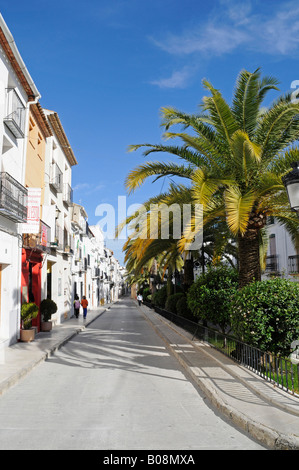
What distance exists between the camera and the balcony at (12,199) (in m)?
11.5

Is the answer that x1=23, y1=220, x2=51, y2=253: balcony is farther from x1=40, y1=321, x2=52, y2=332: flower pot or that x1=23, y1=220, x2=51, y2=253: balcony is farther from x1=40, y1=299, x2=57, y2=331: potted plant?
x1=40, y1=321, x2=52, y2=332: flower pot

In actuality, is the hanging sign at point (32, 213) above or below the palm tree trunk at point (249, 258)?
above

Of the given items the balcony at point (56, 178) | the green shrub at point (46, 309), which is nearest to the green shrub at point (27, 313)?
the green shrub at point (46, 309)

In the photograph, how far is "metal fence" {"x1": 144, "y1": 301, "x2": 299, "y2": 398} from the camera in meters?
7.04

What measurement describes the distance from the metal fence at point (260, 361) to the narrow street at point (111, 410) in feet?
4.88

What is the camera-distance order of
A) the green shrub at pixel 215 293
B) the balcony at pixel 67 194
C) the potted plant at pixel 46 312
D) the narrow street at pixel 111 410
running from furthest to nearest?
the balcony at pixel 67 194 → the potted plant at pixel 46 312 → the green shrub at pixel 215 293 → the narrow street at pixel 111 410

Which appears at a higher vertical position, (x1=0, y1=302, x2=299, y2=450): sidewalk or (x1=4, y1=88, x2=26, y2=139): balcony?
(x1=4, y1=88, x2=26, y2=139): balcony

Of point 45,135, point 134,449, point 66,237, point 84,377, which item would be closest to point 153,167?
point 84,377

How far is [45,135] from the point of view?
19031mm

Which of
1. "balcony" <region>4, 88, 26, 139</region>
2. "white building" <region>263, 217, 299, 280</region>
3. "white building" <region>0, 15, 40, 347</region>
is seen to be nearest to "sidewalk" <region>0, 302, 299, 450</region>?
"white building" <region>0, 15, 40, 347</region>

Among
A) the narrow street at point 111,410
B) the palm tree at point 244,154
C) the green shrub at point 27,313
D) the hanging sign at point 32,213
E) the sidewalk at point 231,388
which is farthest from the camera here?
the green shrub at point 27,313

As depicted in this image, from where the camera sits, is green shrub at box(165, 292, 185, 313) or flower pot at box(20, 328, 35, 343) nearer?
flower pot at box(20, 328, 35, 343)

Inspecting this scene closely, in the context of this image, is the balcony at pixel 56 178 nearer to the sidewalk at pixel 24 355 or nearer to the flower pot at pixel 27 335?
the sidewalk at pixel 24 355

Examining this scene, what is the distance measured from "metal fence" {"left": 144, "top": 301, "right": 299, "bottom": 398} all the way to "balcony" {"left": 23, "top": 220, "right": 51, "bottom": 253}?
7239 millimetres
